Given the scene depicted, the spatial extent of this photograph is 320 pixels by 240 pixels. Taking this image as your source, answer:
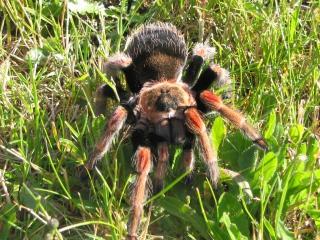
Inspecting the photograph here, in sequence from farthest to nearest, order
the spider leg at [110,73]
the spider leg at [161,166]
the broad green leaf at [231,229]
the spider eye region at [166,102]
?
the spider leg at [110,73], the spider eye region at [166,102], the spider leg at [161,166], the broad green leaf at [231,229]

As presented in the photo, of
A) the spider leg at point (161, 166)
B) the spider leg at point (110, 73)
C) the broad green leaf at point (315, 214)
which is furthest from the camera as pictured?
the spider leg at point (110, 73)

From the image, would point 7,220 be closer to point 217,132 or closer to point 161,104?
point 161,104

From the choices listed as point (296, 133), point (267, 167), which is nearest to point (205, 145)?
point (267, 167)

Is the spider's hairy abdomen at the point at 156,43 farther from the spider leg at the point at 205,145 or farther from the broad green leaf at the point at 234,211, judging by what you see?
the broad green leaf at the point at 234,211

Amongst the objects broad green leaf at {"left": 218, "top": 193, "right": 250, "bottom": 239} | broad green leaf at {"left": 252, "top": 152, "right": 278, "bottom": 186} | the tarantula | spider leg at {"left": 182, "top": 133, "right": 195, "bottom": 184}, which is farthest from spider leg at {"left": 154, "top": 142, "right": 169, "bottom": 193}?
broad green leaf at {"left": 252, "top": 152, "right": 278, "bottom": 186}

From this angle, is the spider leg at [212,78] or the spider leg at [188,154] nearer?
the spider leg at [188,154]

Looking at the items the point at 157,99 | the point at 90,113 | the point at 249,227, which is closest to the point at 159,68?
the point at 157,99

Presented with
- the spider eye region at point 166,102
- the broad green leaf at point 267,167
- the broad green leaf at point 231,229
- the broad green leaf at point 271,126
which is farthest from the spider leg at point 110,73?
the broad green leaf at point 231,229

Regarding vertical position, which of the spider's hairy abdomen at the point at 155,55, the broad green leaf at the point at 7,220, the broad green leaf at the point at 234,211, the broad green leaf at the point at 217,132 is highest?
the spider's hairy abdomen at the point at 155,55
